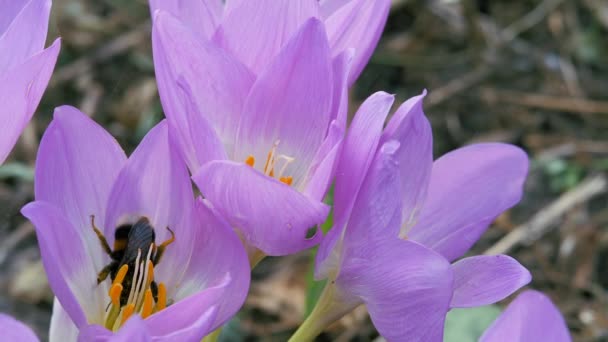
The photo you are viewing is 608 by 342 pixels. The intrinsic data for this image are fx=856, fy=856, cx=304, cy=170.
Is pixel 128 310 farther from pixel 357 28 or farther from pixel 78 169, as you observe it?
pixel 357 28

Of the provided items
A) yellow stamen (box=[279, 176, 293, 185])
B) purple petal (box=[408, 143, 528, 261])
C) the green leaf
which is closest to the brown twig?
the green leaf

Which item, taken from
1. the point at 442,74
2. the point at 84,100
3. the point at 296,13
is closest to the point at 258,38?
the point at 296,13

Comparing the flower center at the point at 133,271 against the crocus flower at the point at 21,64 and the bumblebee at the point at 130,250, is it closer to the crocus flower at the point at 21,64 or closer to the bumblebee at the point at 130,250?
the bumblebee at the point at 130,250

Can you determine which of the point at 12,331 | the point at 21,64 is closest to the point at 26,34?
the point at 21,64

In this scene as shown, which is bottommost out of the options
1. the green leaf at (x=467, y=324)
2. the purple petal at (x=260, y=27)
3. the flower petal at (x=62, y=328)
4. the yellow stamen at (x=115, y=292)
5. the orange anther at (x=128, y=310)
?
the green leaf at (x=467, y=324)

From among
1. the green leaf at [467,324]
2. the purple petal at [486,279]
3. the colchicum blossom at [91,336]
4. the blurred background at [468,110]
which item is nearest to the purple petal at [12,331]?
the colchicum blossom at [91,336]

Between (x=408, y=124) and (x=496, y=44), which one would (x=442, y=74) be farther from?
(x=408, y=124)
